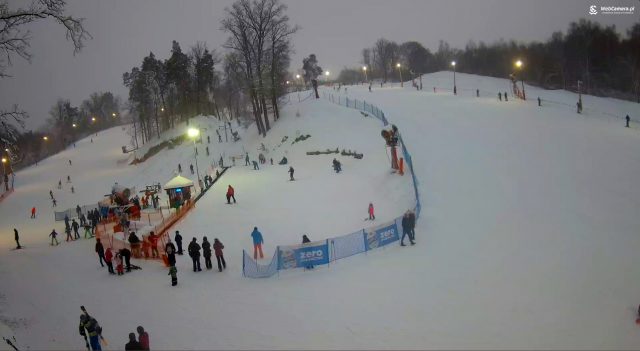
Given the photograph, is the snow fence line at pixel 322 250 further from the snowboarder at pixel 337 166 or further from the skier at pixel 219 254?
the snowboarder at pixel 337 166

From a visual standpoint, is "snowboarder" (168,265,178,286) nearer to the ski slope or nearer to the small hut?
the ski slope

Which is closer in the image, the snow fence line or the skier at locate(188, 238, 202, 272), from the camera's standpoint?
the snow fence line

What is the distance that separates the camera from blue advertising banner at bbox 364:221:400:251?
53.0ft

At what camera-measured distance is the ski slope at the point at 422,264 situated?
10789mm

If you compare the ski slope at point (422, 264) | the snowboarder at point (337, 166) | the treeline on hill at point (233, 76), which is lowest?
the ski slope at point (422, 264)

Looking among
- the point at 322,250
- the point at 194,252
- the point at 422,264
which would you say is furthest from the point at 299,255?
the point at 422,264

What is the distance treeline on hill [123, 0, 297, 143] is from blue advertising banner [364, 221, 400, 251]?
34.3 m

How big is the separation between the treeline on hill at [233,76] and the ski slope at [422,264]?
18482mm

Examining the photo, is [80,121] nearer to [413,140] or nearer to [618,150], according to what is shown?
[413,140]

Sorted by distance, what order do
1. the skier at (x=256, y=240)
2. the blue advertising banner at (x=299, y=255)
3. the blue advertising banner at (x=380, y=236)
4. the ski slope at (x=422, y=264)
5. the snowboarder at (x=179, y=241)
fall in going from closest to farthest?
the ski slope at (x=422, y=264)
the blue advertising banner at (x=299, y=255)
the blue advertising banner at (x=380, y=236)
the skier at (x=256, y=240)
the snowboarder at (x=179, y=241)

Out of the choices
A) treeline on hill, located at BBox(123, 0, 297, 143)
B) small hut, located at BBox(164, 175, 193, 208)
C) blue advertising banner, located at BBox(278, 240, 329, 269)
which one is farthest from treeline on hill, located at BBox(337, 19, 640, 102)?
blue advertising banner, located at BBox(278, 240, 329, 269)

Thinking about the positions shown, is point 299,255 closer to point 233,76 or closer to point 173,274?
point 173,274

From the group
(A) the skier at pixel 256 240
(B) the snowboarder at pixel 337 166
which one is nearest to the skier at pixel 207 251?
(A) the skier at pixel 256 240

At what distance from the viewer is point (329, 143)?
129ft
